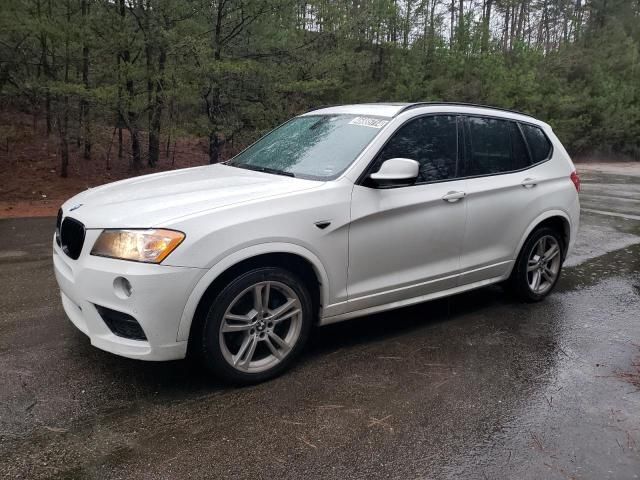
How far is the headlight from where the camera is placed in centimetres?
307

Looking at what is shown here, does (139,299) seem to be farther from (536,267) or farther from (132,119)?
(132,119)

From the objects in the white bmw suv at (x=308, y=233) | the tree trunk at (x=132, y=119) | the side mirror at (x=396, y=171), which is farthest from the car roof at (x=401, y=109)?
the tree trunk at (x=132, y=119)

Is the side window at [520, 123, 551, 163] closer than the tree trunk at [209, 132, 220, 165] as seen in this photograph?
Yes

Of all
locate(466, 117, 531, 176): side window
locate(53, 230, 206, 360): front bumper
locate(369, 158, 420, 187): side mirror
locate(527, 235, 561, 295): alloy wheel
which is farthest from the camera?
locate(527, 235, 561, 295): alloy wheel

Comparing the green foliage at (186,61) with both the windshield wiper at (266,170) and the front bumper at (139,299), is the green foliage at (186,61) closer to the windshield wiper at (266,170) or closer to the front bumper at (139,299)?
the windshield wiper at (266,170)

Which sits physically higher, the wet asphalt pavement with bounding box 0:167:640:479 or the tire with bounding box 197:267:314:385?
the tire with bounding box 197:267:314:385

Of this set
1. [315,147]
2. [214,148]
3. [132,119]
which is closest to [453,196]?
[315,147]

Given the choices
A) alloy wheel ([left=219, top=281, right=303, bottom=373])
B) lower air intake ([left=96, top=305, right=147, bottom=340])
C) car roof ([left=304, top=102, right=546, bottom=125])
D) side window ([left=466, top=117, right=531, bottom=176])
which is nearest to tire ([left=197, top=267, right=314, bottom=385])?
alloy wheel ([left=219, top=281, right=303, bottom=373])

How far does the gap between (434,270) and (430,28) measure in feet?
85.8

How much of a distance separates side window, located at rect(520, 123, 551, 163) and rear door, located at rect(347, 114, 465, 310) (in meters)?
1.02

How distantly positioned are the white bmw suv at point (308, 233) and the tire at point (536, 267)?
0.07ft

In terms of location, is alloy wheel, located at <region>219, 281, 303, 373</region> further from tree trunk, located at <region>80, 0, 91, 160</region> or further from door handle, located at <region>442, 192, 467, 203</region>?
tree trunk, located at <region>80, 0, 91, 160</region>

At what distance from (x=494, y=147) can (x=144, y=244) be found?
322 centimetres

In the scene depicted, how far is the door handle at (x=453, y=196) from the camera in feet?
14.0
